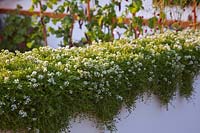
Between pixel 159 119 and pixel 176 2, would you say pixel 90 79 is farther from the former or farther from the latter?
pixel 176 2

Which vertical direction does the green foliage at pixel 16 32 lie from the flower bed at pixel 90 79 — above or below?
below

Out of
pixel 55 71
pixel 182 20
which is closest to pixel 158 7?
pixel 182 20

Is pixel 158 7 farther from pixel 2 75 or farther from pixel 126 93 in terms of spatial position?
pixel 2 75

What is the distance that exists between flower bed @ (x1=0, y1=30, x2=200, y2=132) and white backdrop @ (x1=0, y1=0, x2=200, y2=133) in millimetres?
85

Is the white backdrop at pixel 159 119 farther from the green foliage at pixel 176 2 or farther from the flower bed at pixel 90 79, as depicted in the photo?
the green foliage at pixel 176 2

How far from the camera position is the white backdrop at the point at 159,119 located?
10.8 ft

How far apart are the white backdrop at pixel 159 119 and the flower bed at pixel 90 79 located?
0.28 ft

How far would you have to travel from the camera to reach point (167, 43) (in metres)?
4.04

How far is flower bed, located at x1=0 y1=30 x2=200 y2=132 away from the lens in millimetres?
2594

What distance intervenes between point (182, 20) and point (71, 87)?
10.3 feet

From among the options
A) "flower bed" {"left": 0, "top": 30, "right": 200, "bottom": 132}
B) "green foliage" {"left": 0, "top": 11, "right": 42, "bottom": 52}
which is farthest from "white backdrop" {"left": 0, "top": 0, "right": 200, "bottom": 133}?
"green foliage" {"left": 0, "top": 11, "right": 42, "bottom": 52}

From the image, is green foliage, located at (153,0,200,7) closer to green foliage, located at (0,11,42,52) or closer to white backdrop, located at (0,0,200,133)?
white backdrop, located at (0,0,200,133)

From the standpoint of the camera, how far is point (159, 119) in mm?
3758

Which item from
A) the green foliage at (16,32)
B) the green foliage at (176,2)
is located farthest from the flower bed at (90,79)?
the green foliage at (16,32)
